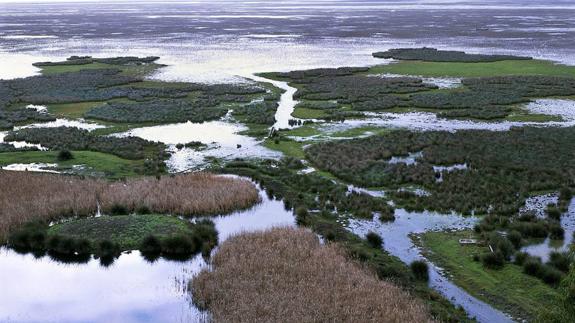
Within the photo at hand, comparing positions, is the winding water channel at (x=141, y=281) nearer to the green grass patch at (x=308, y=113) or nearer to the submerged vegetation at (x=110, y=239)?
the submerged vegetation at (x=110, y=239)

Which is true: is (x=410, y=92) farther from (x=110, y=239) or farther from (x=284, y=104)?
(x=110, y=239)

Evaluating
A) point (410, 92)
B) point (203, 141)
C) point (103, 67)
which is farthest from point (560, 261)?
point (103, 67)

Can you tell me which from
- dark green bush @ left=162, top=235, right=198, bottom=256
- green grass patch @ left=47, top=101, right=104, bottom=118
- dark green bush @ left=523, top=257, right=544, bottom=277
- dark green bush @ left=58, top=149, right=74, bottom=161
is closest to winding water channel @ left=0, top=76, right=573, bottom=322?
dark green bush @ left=162, top=235, right=198, bottom=256

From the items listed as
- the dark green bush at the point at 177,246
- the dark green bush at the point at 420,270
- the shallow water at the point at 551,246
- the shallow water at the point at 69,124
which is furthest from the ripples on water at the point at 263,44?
the dark green bush at the point at 420,270

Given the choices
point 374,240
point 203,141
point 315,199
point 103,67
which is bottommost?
point 103,67

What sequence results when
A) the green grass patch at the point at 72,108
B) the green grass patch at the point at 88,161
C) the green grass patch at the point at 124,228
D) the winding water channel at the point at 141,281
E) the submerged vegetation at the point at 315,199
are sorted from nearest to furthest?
1. the winding water channel at the point at 141,281
2. the submerged vegetation at the point at 315,199
3. the green grass patch at the point at 124,228
4. the green grass patch at the point at 88,161
5. the green grass patch at the point at 72,108

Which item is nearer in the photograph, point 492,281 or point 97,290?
point 492,281

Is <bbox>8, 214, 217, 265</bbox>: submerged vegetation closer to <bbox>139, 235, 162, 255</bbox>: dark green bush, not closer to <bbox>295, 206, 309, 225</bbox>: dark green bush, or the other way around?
<bbox>139, 235, 162, 255</bbox>: dark green bush
